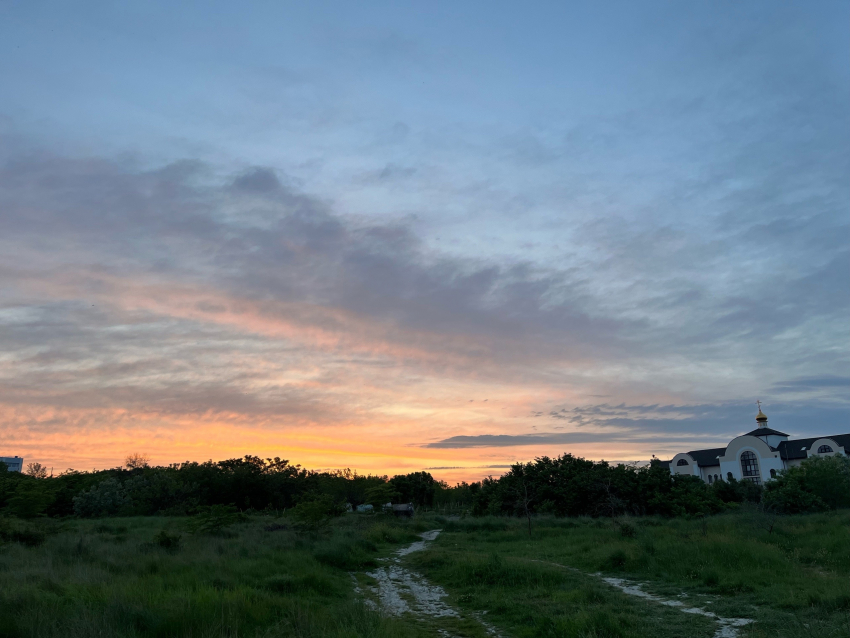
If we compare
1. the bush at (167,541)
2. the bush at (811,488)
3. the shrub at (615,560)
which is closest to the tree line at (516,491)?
the bush at (811,488)

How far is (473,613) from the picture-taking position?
12.0 metres

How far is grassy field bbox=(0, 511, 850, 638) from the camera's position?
8500 millimetres

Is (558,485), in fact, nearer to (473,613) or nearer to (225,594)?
(473,613)

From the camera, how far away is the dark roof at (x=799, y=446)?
196 ft

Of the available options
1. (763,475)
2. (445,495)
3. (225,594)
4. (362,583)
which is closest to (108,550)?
(362,583)

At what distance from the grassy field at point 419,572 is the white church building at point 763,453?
44.6m

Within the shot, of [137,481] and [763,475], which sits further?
[763,475]

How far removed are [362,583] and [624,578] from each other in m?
7.85

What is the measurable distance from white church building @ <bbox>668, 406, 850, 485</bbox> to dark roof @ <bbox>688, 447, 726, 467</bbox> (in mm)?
324

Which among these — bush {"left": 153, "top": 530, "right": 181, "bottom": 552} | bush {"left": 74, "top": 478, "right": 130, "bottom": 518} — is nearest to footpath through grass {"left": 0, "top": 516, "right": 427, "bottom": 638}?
bush {"left": 153, "top": 530, "right": 181, "bottom": 552}

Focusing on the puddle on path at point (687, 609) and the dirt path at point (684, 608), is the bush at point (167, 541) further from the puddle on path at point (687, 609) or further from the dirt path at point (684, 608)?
the puddle on path at point (687, 609)

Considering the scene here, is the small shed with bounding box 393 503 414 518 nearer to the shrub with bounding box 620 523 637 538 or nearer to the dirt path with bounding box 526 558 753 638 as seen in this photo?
the shrub with bounding box 620 523 637 538

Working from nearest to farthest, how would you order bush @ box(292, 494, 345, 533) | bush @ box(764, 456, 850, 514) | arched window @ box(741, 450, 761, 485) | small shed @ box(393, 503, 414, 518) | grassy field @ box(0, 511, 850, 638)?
1. grassy field @ box(0, 511, 850, 638)
2. bush @ box(292, 494, 345, 533)
3. bush @ box(764, 456, 850, 514)
4. small shed @ box(393, 503, 414, 518)
5. arched window @ box(741, 450, 761, 485)

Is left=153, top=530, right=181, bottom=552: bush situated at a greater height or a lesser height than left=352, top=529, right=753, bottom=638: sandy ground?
greater
